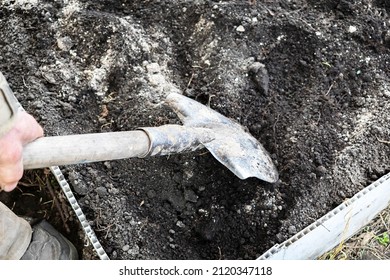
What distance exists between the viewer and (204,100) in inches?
90.0

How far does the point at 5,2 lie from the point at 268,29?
1.08 m

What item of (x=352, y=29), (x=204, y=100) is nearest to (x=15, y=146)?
(x=204, y=100)

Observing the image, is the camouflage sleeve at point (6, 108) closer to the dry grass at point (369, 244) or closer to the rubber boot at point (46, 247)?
the rubber boot at point (46, 247)

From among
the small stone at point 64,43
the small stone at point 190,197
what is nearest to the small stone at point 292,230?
the small stone at point 190,197

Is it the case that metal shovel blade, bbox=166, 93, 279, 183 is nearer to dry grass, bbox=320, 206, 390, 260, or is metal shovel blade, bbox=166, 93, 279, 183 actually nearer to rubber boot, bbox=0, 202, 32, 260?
dry grass, bbox=320, 206, 390, 260

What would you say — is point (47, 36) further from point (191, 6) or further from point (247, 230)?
point (247, 230)

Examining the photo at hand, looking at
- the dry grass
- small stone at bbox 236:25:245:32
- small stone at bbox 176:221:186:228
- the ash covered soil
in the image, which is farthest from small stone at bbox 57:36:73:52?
the dry grass

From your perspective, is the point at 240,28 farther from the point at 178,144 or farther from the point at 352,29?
the point at 178,144

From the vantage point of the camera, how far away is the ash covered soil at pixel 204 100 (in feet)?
6.95

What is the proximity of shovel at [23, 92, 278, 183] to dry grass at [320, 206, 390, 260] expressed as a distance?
38 cm

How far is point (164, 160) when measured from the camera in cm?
219

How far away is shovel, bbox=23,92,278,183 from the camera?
1601mm

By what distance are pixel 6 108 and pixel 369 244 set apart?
1.43 m
